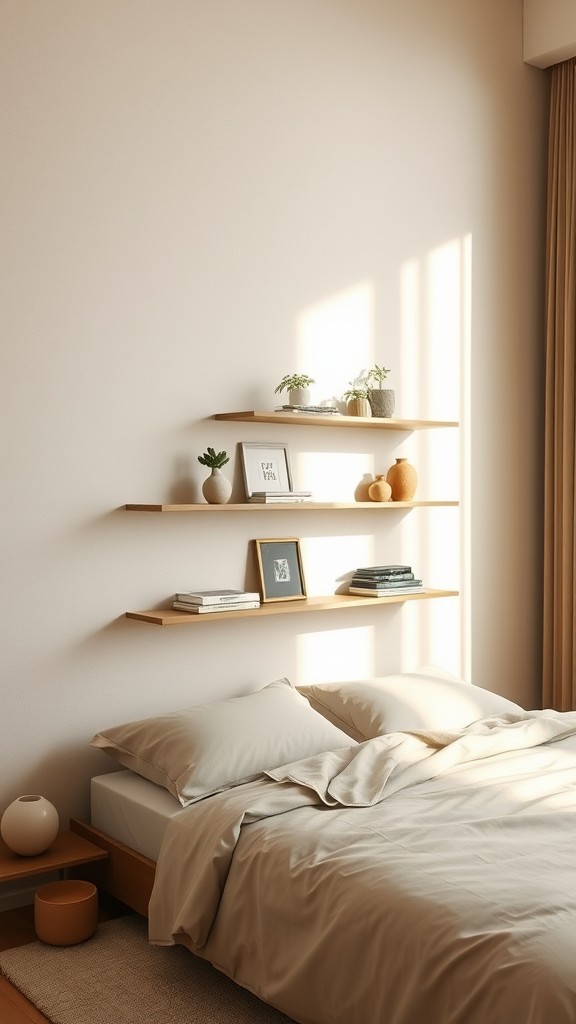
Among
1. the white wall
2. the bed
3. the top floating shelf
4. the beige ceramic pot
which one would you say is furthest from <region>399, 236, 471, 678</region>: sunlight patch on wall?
the bed

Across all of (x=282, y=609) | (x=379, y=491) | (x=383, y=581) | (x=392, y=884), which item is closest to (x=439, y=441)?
(x=379, y=491)

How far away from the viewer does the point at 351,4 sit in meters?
3.86

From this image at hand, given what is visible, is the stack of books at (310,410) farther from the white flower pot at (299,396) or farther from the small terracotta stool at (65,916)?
the small terracotta stool at (65,916)

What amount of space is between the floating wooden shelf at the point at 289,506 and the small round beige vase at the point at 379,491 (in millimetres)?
39

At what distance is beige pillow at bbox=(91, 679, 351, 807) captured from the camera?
8.98 ft

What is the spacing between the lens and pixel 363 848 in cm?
224

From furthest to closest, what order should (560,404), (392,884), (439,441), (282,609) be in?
(560,404), (439,441), (282,609), (392,884)

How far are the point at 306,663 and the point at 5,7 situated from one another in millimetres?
2386

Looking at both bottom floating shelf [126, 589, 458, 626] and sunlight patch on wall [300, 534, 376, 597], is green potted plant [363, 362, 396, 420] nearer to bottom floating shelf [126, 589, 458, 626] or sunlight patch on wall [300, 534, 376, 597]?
sunlight patch on wall [300, 534, 376, 597]

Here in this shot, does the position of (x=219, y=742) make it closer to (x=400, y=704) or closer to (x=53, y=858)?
(x=53, y=858)

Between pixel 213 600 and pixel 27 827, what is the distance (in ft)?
2.90

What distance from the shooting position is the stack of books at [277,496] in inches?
135

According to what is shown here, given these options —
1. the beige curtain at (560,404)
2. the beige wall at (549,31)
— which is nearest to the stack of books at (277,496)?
the beige curtain at (560,404)

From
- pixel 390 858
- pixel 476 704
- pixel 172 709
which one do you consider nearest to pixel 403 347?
pixel 476 704
